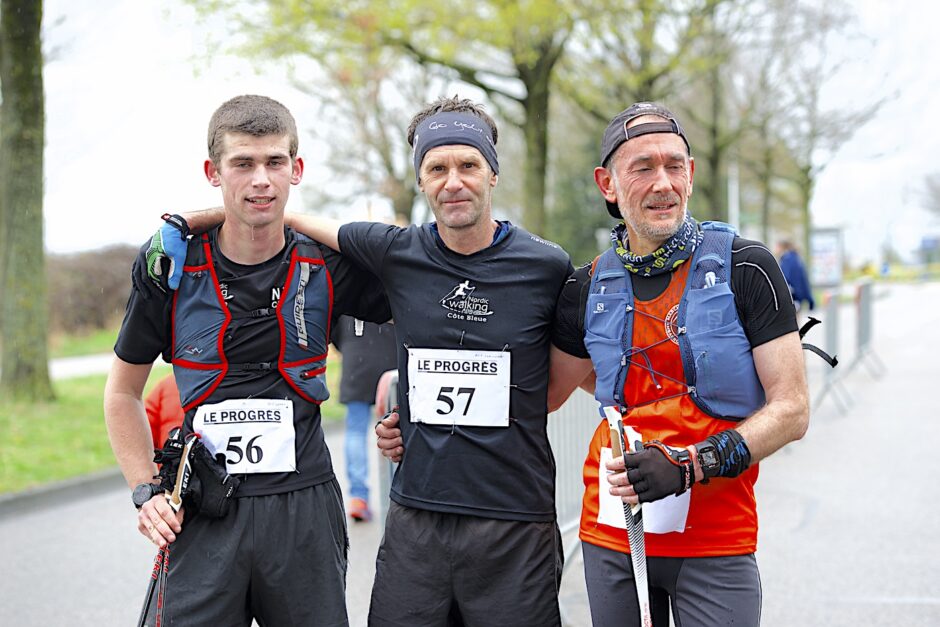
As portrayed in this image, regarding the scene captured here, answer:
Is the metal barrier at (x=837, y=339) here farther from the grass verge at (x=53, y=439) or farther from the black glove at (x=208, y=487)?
the black glove at (x=208, y=487)

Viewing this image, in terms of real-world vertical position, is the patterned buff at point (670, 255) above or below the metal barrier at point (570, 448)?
above

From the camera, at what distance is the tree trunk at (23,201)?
1025 centimetres

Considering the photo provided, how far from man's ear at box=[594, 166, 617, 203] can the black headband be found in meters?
0.36

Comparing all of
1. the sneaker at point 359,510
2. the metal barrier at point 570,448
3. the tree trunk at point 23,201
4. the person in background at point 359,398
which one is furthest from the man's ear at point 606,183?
the tree trunk at point 23,201

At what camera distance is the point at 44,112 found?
10.5 m

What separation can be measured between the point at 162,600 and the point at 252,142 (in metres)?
1.34

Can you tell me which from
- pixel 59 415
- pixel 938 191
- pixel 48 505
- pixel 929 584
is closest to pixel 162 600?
pixel 929 584

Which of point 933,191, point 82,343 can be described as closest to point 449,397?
point 82,343

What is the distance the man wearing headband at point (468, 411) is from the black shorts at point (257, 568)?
23 cm

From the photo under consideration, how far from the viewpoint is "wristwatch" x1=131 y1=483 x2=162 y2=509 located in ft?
9.20

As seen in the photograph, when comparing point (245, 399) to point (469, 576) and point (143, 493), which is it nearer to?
point (143, 493)

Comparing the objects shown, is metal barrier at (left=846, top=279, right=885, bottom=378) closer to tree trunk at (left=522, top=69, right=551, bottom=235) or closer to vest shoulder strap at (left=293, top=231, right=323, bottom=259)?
tree trunk at (left=522, top=69, right=551, bottom=235)

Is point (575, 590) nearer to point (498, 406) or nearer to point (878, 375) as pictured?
point (498, 406)

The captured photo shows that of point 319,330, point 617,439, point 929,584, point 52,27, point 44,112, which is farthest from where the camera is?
point 52,27
